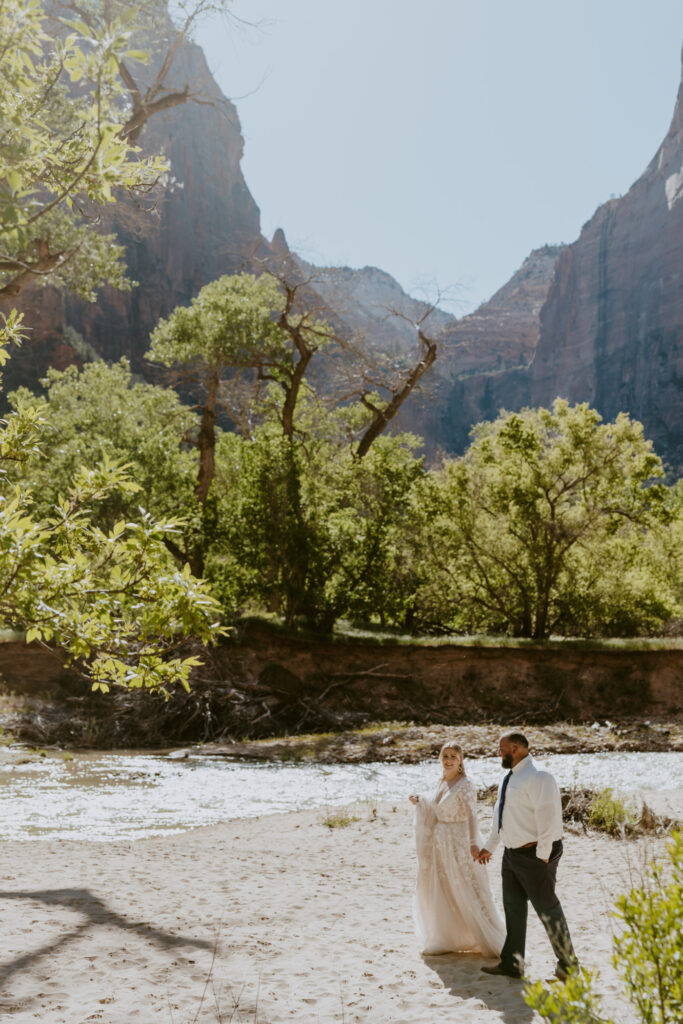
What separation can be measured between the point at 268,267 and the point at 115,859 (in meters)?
21.8

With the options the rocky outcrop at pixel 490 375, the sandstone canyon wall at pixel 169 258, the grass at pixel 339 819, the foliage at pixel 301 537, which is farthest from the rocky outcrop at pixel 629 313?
the grass at pixel 339 819

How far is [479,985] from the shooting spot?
18.1ft

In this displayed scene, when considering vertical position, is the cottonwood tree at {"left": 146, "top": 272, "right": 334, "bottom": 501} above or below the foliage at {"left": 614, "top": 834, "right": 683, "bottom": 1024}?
above

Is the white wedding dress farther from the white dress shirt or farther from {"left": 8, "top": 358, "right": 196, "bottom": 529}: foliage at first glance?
{"left": 8, "top": 358, "right": 196, "bottom": 529}: foliage

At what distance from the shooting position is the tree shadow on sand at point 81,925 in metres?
5.71

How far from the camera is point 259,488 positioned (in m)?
24.3

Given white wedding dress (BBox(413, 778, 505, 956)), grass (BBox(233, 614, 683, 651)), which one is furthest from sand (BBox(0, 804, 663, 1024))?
grass (BBox(233, 614, 683, 651))

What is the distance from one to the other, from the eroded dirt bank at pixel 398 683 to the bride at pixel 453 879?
610 inches

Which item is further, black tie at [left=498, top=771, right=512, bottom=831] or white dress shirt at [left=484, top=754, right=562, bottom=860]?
black tie at [left=498, top=771, right=512, bottom=831]

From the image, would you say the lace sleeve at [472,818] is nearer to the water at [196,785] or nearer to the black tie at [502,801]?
the black tie at [502,801]

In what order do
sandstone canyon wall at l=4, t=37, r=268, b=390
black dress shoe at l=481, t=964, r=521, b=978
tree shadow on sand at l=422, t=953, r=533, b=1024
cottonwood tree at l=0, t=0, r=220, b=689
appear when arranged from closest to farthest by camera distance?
cottonwood tree at l=0, t=0, r=220, b=689 → tree shadow on sand at l=422, t=953, r=533, b=1024 → black dress shoe at l=481, t=964, r=521, b=978 → sandstone canyon wall at l=4, t=37, r=268, b=390

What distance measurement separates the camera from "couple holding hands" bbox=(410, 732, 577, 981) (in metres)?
5.45

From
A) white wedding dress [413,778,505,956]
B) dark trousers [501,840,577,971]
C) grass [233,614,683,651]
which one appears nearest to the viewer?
dark trousers [501,840,577,971]

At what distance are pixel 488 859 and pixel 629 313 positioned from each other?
5314 inches
